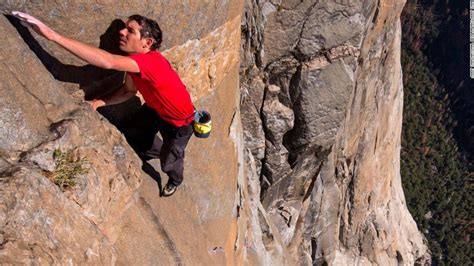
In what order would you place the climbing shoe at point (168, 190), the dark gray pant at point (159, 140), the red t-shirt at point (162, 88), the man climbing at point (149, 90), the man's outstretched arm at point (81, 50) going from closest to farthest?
the man's outstretched arm at point (81, 50), the man climbing at point (149, 90), the red t-shirt at point (162, 88), the dark gray pant at point (159, 140), the climbing shoe at point (168, 190)

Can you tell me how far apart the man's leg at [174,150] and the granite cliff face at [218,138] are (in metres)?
0.30

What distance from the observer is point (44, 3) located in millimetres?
5109

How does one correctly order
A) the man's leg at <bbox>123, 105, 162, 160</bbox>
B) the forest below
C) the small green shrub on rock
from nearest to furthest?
the small green shrub on rock < the man's leg at <bbox>123, 105, 162, 160</bbox> < the forest below

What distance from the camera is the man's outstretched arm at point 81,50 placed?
4465 millimetres

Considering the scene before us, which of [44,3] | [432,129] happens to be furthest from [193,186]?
[432,129]

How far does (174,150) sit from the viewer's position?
5918 millimetres

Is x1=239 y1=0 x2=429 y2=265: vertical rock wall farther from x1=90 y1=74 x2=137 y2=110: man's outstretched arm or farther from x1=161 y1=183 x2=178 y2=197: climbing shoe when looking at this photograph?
x1=90 y1=74 x2=137 y2=110: man's outstretched arm

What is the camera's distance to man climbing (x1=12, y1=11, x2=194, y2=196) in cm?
472

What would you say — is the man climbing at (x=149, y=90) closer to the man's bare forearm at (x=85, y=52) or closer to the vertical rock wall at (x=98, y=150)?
the man's bare forearm at (x=85, y=52)

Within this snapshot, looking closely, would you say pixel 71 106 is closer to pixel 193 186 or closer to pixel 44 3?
pixel 44 3

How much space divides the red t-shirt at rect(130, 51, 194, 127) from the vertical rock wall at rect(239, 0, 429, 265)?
3912 mm

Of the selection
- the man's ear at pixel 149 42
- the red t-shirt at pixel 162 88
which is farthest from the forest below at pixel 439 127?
the man's ear at pixel 149 42

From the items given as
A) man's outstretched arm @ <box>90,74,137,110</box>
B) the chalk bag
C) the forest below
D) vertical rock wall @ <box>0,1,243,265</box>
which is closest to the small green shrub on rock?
vertical rock wall @ <box>0,1,243,265</box>

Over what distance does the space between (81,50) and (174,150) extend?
1.69 metres
